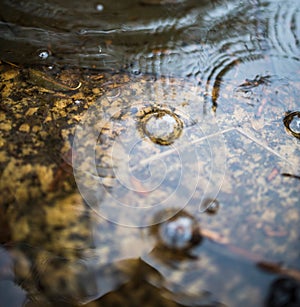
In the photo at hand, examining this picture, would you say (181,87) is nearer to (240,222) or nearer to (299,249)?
(240,222)

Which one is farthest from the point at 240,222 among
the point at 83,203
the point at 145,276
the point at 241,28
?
the point at 241,28

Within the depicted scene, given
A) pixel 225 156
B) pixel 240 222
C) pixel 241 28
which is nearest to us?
pixel 240 222

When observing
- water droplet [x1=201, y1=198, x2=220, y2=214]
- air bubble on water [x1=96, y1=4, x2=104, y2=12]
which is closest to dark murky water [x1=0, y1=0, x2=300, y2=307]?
water droplet [x1=201, y1=198, x2=220, y2=214]

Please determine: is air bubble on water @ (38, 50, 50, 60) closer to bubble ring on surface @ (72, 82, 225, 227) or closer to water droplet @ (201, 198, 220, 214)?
bubble ring on surface @ (72, 82, 225, 227)

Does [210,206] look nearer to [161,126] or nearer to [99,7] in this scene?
[161,126]

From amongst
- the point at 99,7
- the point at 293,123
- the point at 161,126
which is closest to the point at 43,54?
the point at 99,7

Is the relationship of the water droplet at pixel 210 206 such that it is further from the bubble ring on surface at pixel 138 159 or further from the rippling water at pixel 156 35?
the rippling water at pixel 156 35

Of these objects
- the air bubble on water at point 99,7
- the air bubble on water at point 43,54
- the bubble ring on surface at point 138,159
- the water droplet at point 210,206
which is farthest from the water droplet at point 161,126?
the air bubble on water at point 99,7
